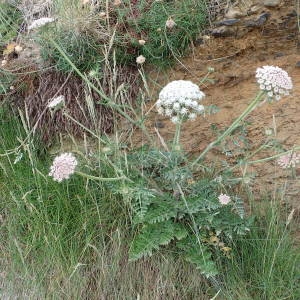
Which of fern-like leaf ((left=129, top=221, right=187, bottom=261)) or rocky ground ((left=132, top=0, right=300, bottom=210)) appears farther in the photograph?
rocky ground ((left=132, top=0, right=300, bottom=210))

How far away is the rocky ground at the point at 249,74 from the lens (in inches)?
103

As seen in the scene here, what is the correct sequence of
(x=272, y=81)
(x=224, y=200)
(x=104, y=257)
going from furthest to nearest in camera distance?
(x=104, y=257) → (x=224, y=200) → (x=272, y=81)

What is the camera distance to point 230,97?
2725 mm

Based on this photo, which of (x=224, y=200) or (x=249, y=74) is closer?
(x=224, y=200)

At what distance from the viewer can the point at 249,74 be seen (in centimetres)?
270

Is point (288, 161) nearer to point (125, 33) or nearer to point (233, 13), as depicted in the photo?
point (233, 13)

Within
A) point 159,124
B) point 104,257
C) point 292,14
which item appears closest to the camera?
point 104,257

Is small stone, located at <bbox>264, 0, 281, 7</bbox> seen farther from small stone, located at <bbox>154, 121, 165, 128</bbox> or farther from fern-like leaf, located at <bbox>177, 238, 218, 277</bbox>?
fern-like leaf, located at <bbox>177, 238, 218, 277</bbox>

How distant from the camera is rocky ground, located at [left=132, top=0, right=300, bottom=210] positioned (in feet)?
8.56

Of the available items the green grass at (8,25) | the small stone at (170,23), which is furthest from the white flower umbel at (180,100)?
the green grass at (8,25)

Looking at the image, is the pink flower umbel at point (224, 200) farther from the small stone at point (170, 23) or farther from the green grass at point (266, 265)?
the small stone at point (170, 23)

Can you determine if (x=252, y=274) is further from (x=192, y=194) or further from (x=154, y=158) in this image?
(x=154, y=158)

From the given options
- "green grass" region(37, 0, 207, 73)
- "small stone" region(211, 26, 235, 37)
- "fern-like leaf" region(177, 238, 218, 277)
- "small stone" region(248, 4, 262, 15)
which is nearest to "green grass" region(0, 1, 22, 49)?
"green grass" region(37, 0, 207, 73)

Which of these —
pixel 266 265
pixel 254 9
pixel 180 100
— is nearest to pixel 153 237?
pixel 266 265
